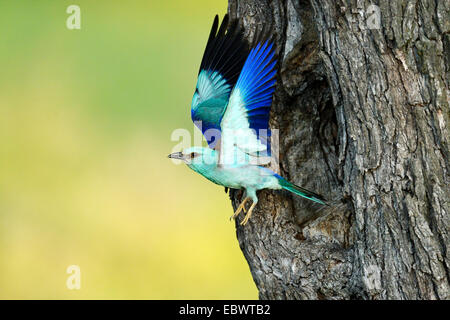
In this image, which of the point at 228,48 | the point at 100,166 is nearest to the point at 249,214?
the point at 228,48

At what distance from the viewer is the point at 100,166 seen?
729 centimetres

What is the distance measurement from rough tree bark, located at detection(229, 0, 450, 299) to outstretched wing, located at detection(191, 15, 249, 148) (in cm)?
12

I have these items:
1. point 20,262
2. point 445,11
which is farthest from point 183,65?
point 445,11

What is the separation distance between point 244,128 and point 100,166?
3.94 m

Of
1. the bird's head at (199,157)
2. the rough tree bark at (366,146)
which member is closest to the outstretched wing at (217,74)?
the rough tree bark at (366,146)

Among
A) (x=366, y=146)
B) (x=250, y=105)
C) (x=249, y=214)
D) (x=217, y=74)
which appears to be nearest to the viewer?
(x=366, y=146)

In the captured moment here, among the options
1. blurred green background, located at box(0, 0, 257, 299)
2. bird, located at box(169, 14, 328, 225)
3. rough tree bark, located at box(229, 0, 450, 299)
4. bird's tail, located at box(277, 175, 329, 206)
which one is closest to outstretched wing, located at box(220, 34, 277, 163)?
bird, located at box(169, 14, 328, 225)

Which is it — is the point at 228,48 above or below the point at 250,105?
above

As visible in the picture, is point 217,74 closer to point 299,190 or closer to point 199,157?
point 199,157

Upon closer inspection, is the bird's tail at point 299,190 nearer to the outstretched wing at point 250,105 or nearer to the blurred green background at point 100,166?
the outstretched wing at point 250,105

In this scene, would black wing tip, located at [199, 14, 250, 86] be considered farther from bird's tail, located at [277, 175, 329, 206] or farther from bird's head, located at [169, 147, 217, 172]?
bird's tail, located at [277, 175, 329, 206]

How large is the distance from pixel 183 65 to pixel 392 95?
526cm

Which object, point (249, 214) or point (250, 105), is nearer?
point (250, 105)

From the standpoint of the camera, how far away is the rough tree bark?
315 cm
